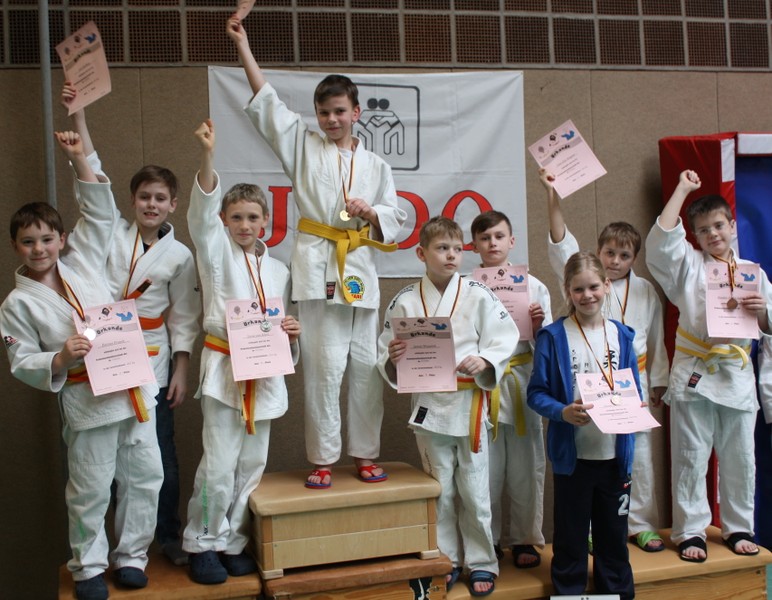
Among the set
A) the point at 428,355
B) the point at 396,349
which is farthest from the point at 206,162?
the point at 428,355

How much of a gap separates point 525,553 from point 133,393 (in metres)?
1.89

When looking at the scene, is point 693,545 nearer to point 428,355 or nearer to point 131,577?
point 428,355

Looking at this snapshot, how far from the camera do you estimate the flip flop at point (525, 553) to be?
3.58 meters

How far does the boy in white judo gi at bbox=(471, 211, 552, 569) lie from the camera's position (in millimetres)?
3582

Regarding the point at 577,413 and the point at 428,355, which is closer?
the point at 577,413

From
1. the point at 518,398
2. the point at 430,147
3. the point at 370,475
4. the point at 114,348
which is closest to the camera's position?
the point at 114,348

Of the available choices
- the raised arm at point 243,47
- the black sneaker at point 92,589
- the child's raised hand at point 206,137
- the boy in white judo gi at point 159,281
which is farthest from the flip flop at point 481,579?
the raised arm at point 243,47

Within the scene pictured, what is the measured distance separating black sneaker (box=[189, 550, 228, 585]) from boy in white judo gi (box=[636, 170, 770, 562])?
82.7 inches

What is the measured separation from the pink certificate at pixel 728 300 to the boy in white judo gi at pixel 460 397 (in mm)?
1003

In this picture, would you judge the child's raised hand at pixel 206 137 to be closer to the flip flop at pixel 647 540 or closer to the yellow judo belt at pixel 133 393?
the yellow judo belt at pixel 133 393

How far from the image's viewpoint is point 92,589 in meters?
2.99

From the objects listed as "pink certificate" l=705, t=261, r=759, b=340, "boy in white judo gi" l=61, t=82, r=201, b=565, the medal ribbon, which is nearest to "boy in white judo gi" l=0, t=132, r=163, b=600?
"boy in white judo gi" l=61, t=82, r=201, b=565

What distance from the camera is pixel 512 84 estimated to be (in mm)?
4672

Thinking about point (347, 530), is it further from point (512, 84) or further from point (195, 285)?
point (512, 84)
